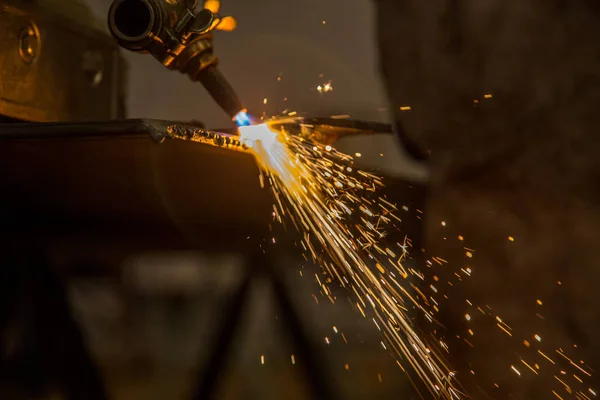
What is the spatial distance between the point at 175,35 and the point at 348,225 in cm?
100

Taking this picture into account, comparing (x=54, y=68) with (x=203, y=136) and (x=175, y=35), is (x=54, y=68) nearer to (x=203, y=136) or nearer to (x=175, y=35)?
(x=175, y=35)

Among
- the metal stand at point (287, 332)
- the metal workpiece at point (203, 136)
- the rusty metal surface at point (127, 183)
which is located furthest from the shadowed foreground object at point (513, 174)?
the metal workpiece at point (203, 136)

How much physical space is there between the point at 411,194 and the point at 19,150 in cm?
131

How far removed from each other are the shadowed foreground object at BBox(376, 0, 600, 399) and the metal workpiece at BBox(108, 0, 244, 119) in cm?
77

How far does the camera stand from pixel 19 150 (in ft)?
4.30

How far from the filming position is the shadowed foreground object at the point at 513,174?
174 centimetres

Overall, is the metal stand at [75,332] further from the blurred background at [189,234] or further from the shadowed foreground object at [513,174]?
the shadowed foreground object at [513,174]

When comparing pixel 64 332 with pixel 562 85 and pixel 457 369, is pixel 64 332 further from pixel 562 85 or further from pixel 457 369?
pixel 562 85

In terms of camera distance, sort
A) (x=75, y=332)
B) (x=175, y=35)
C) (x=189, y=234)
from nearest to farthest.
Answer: (x=175, y=35), (x=75, y=332), (x=189, y=234)

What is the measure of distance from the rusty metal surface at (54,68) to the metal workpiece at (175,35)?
57cm

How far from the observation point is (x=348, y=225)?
227cm

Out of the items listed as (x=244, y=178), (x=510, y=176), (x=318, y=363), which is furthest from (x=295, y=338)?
(x=510, y=176)

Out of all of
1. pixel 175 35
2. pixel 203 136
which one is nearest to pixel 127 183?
pixel 203 136

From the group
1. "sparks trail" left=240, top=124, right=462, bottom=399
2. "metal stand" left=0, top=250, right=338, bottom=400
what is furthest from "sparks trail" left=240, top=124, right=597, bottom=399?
"metal stand" left=0, top=250, right=338, bottom=400
